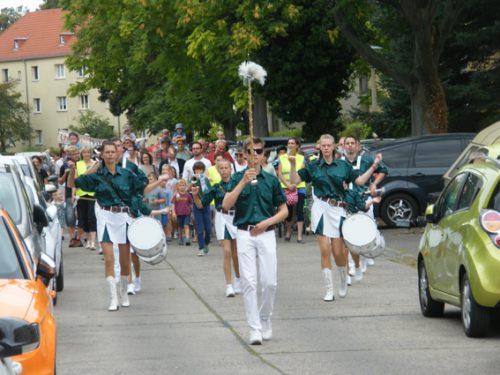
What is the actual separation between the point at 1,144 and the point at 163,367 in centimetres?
10469

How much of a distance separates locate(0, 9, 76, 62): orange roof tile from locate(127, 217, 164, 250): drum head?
355 ft

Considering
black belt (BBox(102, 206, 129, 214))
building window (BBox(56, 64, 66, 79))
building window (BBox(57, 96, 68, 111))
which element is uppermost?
building window (BBox(56, 64, 66, 79))

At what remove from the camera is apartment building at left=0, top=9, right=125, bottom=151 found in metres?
122

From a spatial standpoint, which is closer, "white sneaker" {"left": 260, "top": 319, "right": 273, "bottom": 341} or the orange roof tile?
"white sneaker" {"left": 260, "top": 319, "right": 273, "bottom": 341}

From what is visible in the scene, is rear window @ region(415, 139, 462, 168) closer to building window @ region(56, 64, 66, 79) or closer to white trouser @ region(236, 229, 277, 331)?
white trouser @ region(236, 229, 277, 331)

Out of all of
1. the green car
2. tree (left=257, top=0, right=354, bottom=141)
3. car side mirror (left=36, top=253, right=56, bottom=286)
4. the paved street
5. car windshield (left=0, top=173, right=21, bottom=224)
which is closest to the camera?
car side mirror (left=36, top=253, right=56, bottom=286)

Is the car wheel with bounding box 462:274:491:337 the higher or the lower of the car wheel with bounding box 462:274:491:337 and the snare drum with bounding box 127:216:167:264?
the lower

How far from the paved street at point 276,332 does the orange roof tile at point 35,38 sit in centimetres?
10584

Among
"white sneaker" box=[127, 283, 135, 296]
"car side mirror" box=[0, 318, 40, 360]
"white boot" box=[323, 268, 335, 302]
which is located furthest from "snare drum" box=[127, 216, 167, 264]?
"car side mirror" box=[0, 318, 40, 360]

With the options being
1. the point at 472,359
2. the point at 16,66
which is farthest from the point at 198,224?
the point at 16,66

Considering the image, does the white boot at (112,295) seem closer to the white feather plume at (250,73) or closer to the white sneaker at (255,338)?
the white sneaker at (255,338)

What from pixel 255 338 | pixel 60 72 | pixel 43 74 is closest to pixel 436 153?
pixel 255 338

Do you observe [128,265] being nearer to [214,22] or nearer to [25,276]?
[25,276]

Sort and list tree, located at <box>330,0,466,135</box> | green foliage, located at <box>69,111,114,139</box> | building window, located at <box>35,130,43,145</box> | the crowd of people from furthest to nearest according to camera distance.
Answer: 1. building window, located at <box>35,130,43,145</box>
2. green foliage, located at <box>69,111,114,139</box>
3. tree, located at <box>330,0,466,135</box>
4. the crowd of people
